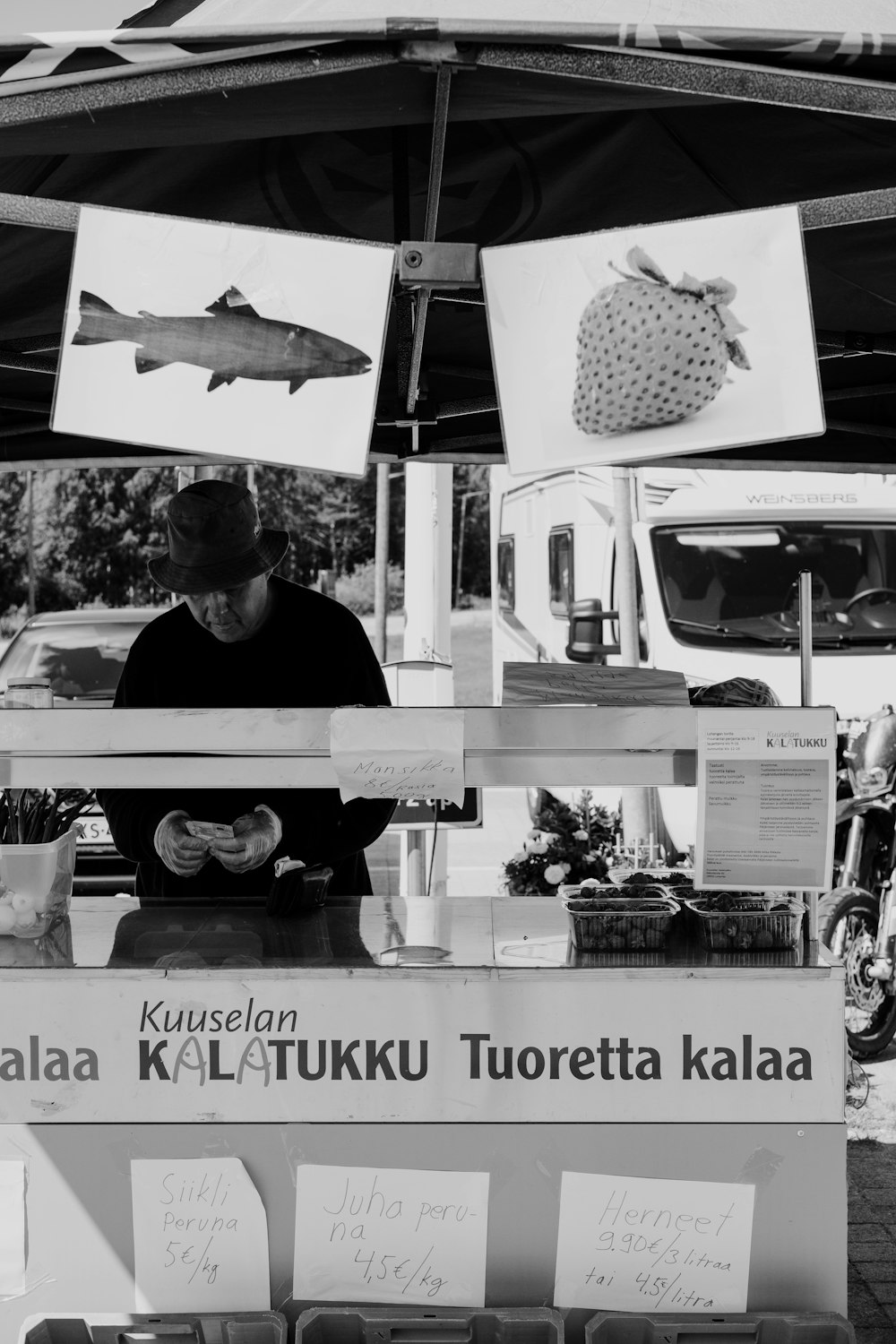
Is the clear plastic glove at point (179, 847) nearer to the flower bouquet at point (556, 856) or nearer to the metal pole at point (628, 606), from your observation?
the flower bouquet at point (556, 856)

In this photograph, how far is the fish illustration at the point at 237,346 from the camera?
183 cm

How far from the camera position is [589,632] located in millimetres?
7520

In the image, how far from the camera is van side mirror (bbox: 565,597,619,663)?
24.4 ft

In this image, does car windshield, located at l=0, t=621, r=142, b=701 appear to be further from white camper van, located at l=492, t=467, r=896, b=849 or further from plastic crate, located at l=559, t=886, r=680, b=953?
plastic crate, located at l=559, t=886, r=680, b=953

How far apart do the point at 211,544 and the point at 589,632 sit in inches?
192

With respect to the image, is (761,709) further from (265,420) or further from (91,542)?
(91,542)

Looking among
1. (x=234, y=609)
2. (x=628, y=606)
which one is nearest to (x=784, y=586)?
(x=628, y=606)

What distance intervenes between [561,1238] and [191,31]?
1.83 metres

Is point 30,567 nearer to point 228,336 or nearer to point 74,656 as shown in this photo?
point 74,656

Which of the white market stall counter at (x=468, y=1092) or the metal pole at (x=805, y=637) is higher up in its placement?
the metal pole at (x=805, y=637)

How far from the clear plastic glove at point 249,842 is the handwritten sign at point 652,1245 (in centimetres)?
82

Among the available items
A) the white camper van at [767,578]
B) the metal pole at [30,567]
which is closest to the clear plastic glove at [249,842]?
the white camper van at [767,578]

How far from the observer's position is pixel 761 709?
6.68 feet

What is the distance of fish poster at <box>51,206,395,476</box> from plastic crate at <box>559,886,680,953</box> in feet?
2.81
